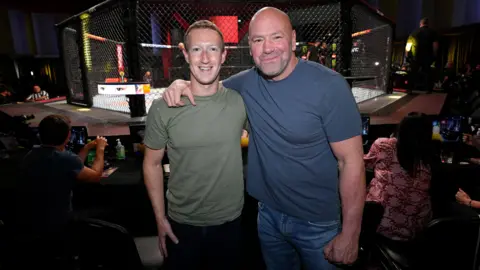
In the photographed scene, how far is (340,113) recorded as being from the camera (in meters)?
1.50

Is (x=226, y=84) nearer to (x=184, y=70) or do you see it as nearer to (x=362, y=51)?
(x=362, y=51)

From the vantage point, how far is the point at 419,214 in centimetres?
244

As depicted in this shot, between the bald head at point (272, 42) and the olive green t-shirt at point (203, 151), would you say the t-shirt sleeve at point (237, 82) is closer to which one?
the olive green t-shirt at point (203, 151)

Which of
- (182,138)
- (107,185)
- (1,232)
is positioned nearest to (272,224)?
(182,138)

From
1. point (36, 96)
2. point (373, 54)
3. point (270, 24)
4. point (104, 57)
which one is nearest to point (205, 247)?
point (270, 24)

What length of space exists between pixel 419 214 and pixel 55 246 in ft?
8.69

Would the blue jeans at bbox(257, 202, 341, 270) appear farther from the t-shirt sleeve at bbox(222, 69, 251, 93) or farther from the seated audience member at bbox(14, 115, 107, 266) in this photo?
the seated audience member at bbox(14, 115, 107, 266)

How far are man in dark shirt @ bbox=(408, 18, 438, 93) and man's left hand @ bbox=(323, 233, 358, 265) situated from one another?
7325 millimetres

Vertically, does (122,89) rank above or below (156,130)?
above

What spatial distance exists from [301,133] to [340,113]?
220mm

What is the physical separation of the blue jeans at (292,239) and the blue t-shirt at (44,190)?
1493 mm

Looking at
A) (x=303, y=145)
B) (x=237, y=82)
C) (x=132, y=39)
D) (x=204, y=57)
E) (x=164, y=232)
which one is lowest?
(x=164, y=232)

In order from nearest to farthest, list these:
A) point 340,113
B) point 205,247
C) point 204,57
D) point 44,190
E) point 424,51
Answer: point 340,113
point 204,57
point 205,247
point 44,190
point 424,51

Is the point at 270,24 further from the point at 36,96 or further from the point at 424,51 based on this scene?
the point at 36,96
